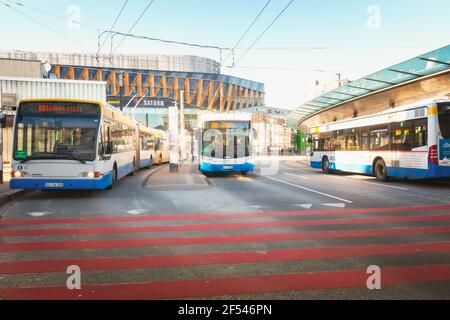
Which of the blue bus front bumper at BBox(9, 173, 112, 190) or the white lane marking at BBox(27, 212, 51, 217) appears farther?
the blue bus front bumper at BBox(9, 173, 112, 190)

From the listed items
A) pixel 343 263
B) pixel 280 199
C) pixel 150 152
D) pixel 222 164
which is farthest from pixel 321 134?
pixel 343 263

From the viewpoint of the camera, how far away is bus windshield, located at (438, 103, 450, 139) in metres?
14.5

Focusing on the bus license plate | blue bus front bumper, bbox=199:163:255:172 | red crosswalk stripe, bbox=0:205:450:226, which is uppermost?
blue bus front bumper, bbox=199:163:255:172

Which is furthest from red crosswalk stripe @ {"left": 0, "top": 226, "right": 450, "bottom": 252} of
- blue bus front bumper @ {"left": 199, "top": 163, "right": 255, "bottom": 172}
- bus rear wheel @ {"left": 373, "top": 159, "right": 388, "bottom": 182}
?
blue bus front bumper @ {"left": 199, "top": 163, "right": 255, "bottom": 172}

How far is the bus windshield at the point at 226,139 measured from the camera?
1978 centimetres

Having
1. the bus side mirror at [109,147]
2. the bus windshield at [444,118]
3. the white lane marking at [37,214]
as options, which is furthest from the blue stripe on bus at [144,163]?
the bus windshield at [444,118]

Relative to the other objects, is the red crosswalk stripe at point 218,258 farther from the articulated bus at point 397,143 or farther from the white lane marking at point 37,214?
the articulated bus at point 397,143

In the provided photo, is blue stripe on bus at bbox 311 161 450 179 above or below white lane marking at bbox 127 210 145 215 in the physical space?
above

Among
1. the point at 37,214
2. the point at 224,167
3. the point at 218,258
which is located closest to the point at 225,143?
the point at 224,167

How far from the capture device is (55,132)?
11898 mm

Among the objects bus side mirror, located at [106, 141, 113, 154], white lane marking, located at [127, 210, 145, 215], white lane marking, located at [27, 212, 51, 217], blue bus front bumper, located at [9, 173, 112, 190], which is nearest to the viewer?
white lane marking, located at [27, 212, 51, 217]

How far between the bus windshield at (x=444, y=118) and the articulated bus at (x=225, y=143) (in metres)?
8.28

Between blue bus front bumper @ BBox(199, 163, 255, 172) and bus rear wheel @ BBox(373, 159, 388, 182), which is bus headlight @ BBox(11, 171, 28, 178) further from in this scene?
bus rear wheel @ BBox(373, 159, 388, 182)

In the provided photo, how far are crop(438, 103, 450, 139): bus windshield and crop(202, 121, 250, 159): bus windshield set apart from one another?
27.4ft
